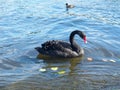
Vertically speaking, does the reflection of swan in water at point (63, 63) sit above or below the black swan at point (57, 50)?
below

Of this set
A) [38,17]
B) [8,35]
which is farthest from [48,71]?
[38,17]

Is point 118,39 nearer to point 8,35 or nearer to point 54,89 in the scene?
point 8,35

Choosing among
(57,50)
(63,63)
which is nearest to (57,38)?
(57,50)

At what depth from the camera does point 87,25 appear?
17.0 meters

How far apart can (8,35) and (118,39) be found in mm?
4548

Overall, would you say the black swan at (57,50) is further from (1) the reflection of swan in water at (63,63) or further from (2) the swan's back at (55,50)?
(1) the reflection of swan in water at (63,63)

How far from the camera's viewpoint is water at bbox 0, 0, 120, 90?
982cm

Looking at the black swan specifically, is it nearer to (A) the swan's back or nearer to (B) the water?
(A) the swan's back

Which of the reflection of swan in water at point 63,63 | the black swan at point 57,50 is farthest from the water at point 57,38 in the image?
the black swan at point 57,50

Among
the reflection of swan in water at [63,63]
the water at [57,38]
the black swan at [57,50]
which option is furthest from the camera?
the black swan at [57,50]

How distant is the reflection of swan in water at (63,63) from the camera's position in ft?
37.0

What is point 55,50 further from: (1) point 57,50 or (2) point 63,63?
(2) point 63,63

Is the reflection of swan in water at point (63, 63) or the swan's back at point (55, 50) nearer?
the reflection of swan in water at point (63, 63)

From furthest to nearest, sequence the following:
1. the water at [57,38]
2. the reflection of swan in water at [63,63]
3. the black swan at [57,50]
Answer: the black swan at [57,50] < the reflection of swan in water at [63,63] < the water at [57,38]
